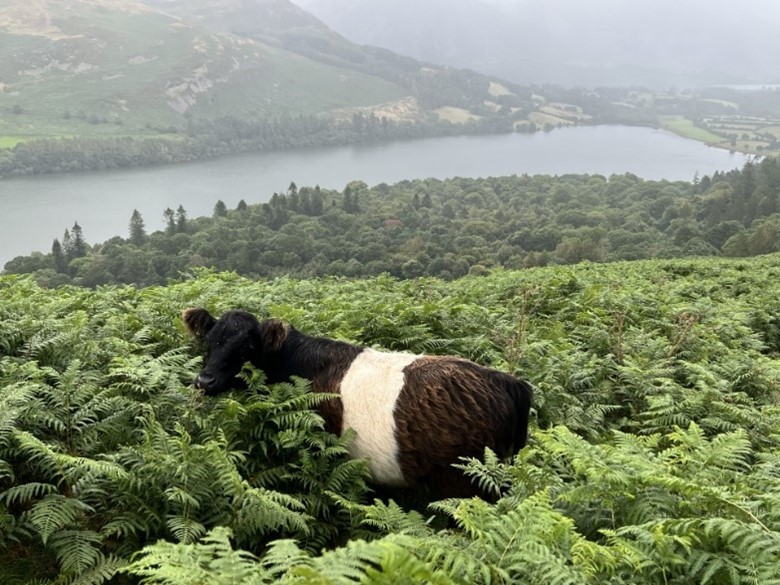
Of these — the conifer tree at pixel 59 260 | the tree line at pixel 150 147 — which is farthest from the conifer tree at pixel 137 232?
the tree line at pixel 150 147

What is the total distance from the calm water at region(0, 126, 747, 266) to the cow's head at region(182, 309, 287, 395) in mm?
85234

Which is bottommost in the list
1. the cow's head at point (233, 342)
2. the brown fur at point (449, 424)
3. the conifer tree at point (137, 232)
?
the conifer tree at point (137, 232)

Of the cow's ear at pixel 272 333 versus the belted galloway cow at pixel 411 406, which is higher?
the cow's ear at pixel 272 333

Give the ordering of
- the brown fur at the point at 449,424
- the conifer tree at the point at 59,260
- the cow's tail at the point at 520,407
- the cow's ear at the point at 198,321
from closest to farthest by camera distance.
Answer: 1. the brown fur at the point at 449,424
2. the cow's tail at the point at 520,407
3. the cow's ear at the point at 198,321
4. the conifer tree at the point at 59,260

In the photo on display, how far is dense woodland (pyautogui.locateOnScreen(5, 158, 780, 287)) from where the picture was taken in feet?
220

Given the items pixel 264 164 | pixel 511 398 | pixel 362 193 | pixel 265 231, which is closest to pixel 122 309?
pixel 511 398

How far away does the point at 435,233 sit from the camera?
303ft

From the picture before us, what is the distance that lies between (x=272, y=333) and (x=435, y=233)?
288 ft

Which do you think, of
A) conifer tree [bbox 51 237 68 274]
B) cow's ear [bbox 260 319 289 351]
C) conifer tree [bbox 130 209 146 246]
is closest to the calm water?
conifer tree [bbox 130 209 146 246]

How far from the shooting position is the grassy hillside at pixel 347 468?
269 centimetres

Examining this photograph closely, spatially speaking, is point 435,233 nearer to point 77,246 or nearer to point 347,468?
point 77,246

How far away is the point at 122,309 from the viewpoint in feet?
26.1

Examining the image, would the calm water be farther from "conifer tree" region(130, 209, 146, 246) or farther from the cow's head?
the cow's head

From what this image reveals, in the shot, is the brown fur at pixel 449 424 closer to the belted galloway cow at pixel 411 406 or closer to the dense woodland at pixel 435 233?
the belted galloway cow at pixel 411 406
